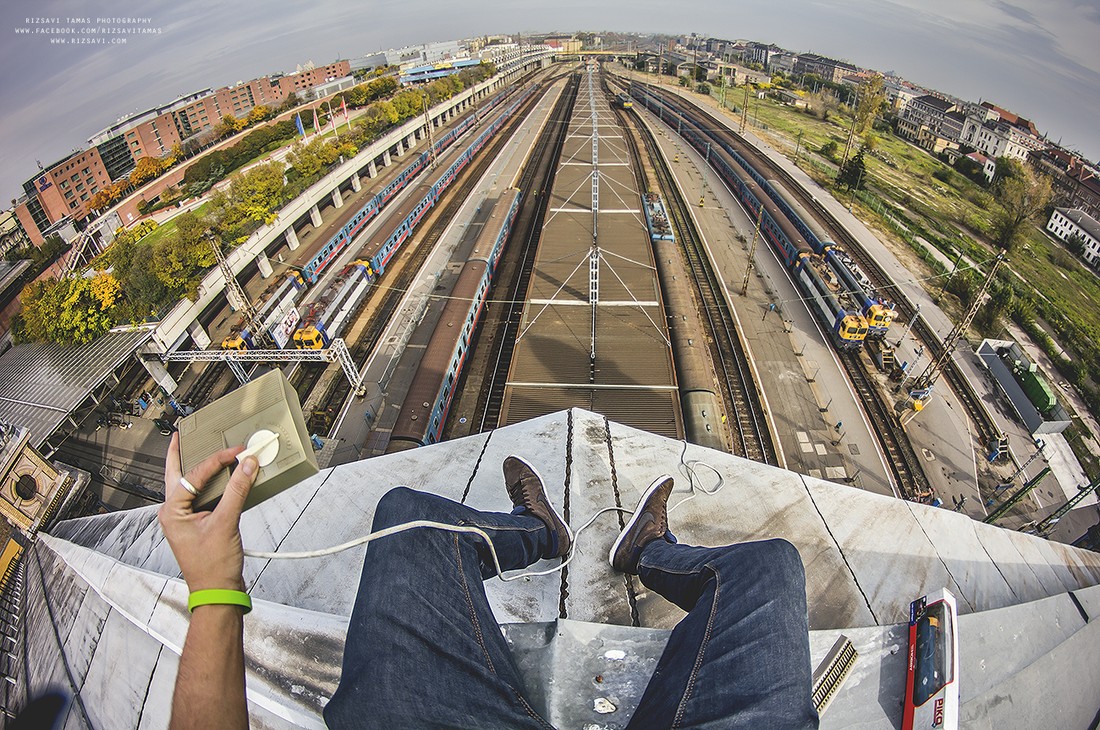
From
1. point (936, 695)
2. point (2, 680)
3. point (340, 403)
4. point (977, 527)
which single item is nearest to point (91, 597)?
point (2, 680)

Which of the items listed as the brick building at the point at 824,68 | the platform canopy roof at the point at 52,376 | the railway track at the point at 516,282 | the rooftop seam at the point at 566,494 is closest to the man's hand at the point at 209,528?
the rooftop seam at the point at 566,494

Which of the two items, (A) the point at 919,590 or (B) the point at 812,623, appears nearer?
(B) the point at 812,623

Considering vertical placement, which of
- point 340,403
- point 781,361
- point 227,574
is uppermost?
point 227,574

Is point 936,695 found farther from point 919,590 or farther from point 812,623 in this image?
point 919,590

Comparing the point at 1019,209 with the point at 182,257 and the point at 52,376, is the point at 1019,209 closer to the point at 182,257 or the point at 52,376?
the point at 182,257

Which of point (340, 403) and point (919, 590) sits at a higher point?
point (919, 590)

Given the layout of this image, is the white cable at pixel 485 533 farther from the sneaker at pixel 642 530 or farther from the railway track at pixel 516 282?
the railway track at pixel 516 282
